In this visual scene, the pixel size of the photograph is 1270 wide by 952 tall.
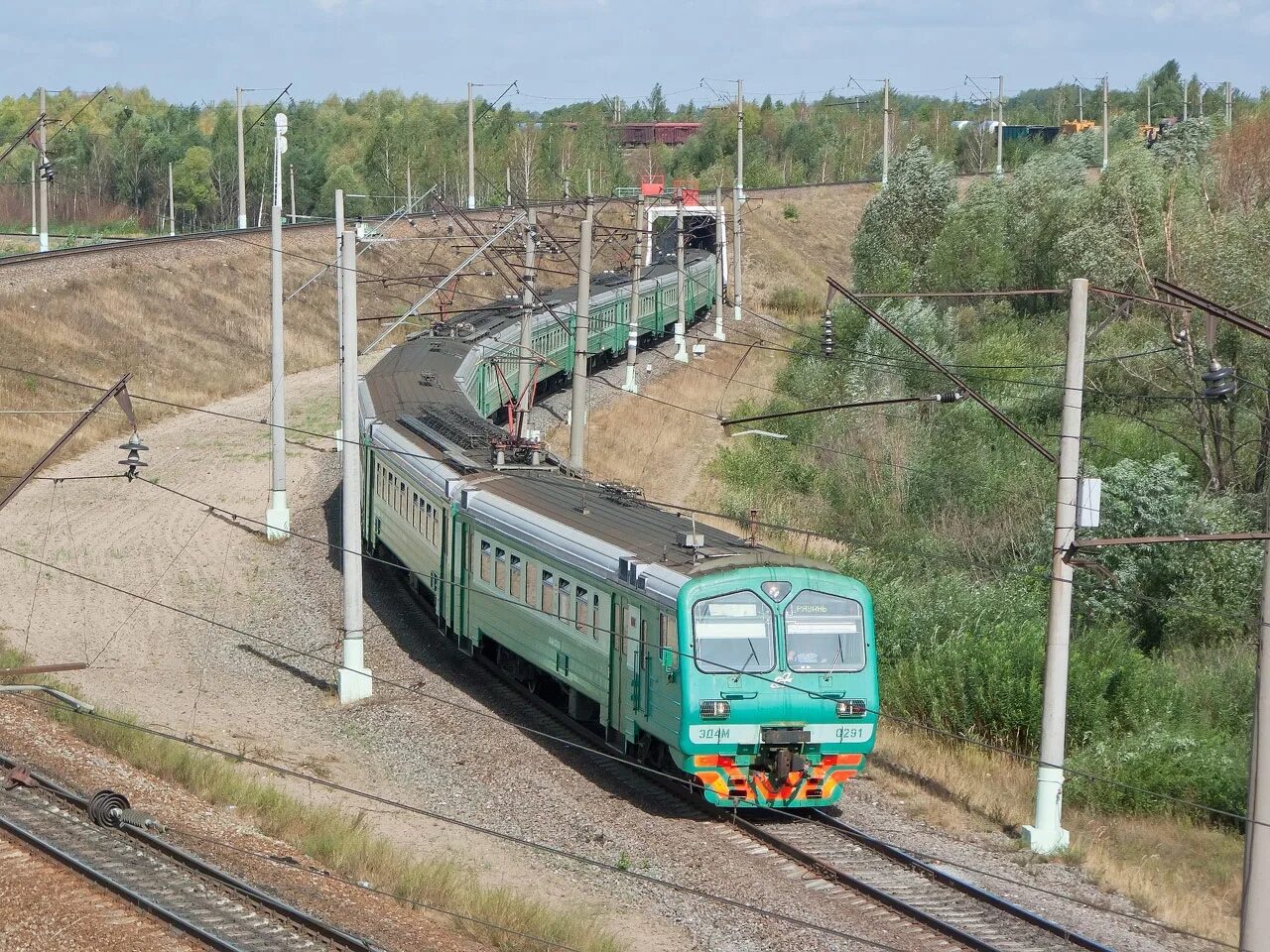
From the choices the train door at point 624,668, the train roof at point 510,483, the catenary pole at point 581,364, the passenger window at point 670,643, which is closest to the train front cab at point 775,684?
the passenger window at point 670,643

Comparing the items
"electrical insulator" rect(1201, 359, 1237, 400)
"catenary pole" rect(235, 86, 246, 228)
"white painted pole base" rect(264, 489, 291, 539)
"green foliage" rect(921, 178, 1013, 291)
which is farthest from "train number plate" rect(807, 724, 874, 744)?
"green foliage" rect(921, 178, 1013, 291)

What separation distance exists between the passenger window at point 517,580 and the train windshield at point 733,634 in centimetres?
418

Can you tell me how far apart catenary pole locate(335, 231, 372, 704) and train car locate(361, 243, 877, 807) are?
1.16 m

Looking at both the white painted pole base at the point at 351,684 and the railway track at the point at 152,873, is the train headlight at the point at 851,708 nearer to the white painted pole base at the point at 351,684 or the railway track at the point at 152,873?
the railway track at the point at 152,873

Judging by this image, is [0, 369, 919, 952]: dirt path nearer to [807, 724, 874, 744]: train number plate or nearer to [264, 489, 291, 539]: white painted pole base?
[264, 489, 291, 539]: white painted pole base

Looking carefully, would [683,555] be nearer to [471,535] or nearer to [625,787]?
[625,787]

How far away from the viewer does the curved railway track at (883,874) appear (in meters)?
12.9

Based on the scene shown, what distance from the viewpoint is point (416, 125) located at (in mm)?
124188

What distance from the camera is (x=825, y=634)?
51.2 ft

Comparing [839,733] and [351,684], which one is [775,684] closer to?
[839,733]

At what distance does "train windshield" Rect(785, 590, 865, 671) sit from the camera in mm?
15453

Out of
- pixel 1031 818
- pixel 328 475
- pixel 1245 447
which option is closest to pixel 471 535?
pixel 1031 818

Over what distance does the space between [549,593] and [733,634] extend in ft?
11.4

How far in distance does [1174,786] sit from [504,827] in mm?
7136
